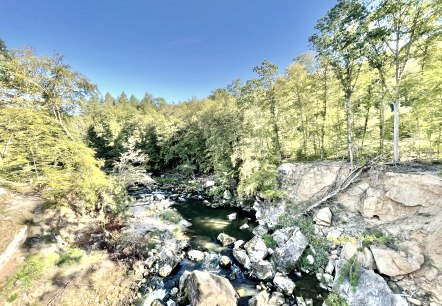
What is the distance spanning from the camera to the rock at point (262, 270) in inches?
345

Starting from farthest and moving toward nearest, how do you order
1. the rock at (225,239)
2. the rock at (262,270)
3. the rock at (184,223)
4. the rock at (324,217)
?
the rock at (184,223) < the rock at (225,239) < the rock at (324,217) < the rock at (262,270)

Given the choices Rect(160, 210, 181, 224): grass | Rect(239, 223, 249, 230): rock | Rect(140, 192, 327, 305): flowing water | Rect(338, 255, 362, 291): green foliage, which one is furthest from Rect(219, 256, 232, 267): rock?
Rect(160, 210, 181, 224): grass

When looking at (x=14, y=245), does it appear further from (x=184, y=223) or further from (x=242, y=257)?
(x=242, y=257)

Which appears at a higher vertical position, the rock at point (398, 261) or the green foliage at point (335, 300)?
the rock at point (398, 261)

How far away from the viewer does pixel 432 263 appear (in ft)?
23.2

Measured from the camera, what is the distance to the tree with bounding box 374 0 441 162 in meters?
9.03

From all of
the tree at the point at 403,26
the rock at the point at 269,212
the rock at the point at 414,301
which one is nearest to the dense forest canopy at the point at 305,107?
the tree at the point at 403,26

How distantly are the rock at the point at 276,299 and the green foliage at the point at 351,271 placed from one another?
2354 mm

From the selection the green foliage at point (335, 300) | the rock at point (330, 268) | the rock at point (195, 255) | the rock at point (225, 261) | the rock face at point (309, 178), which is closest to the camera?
the green foliage at point (335, 300)

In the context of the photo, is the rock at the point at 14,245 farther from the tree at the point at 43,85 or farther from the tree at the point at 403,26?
the tree at the point at 403,26

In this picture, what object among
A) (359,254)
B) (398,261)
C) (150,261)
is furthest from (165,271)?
(398,261)

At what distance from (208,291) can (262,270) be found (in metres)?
2.85

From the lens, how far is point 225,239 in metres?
12.0

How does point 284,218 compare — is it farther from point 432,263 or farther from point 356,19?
point 356,19
